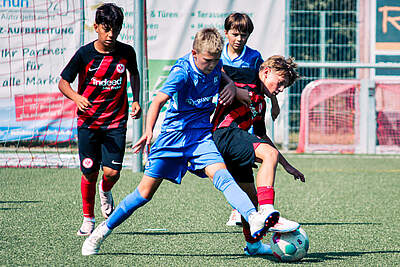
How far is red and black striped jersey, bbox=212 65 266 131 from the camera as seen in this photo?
4.51 metres

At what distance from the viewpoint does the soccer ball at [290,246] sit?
4062 millimetres

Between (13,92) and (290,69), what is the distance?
6048mm

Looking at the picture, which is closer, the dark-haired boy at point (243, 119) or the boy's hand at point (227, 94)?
the boy's hand at point (227, 94)

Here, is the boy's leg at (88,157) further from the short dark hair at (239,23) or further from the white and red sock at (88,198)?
the short dark hair at (239,23)

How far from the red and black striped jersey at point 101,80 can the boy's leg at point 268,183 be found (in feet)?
4.61

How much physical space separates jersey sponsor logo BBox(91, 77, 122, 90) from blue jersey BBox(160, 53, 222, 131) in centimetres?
101

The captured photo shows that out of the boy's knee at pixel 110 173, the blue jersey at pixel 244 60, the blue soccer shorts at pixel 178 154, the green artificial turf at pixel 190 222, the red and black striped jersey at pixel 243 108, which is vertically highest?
the blue jersey at pixel 244 60

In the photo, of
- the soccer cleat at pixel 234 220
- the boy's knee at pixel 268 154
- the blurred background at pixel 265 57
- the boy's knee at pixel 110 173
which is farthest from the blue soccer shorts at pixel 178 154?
the blurred background at pixel 265 57

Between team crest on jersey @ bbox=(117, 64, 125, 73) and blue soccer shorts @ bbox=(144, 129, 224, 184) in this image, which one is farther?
team crest on jersey @ bbox=(117, 64, 125, 73)

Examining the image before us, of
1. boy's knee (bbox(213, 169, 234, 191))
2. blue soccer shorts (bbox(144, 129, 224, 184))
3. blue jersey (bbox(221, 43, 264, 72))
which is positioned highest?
blue jersey (bbox(221, 43, 264, 72))

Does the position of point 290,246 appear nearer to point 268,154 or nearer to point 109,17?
point 268,154

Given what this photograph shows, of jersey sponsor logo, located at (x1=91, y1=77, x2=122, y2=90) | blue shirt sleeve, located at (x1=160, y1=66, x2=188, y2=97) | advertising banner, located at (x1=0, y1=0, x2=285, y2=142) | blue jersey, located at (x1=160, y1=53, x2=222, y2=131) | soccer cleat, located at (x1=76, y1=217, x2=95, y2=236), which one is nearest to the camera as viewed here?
blue shirt sleeve, located at (x1=160, y1=66, x2=188, y2=97)

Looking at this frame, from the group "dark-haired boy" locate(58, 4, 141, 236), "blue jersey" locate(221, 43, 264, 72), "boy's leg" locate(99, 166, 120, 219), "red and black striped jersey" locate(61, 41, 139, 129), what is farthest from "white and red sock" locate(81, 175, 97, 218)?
"blue jersey" locate(221, 43, 264, 72)

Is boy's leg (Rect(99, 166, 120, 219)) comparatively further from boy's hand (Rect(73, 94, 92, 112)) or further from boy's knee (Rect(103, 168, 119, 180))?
boy's hand (Rect(73, 94, 92, 112))
